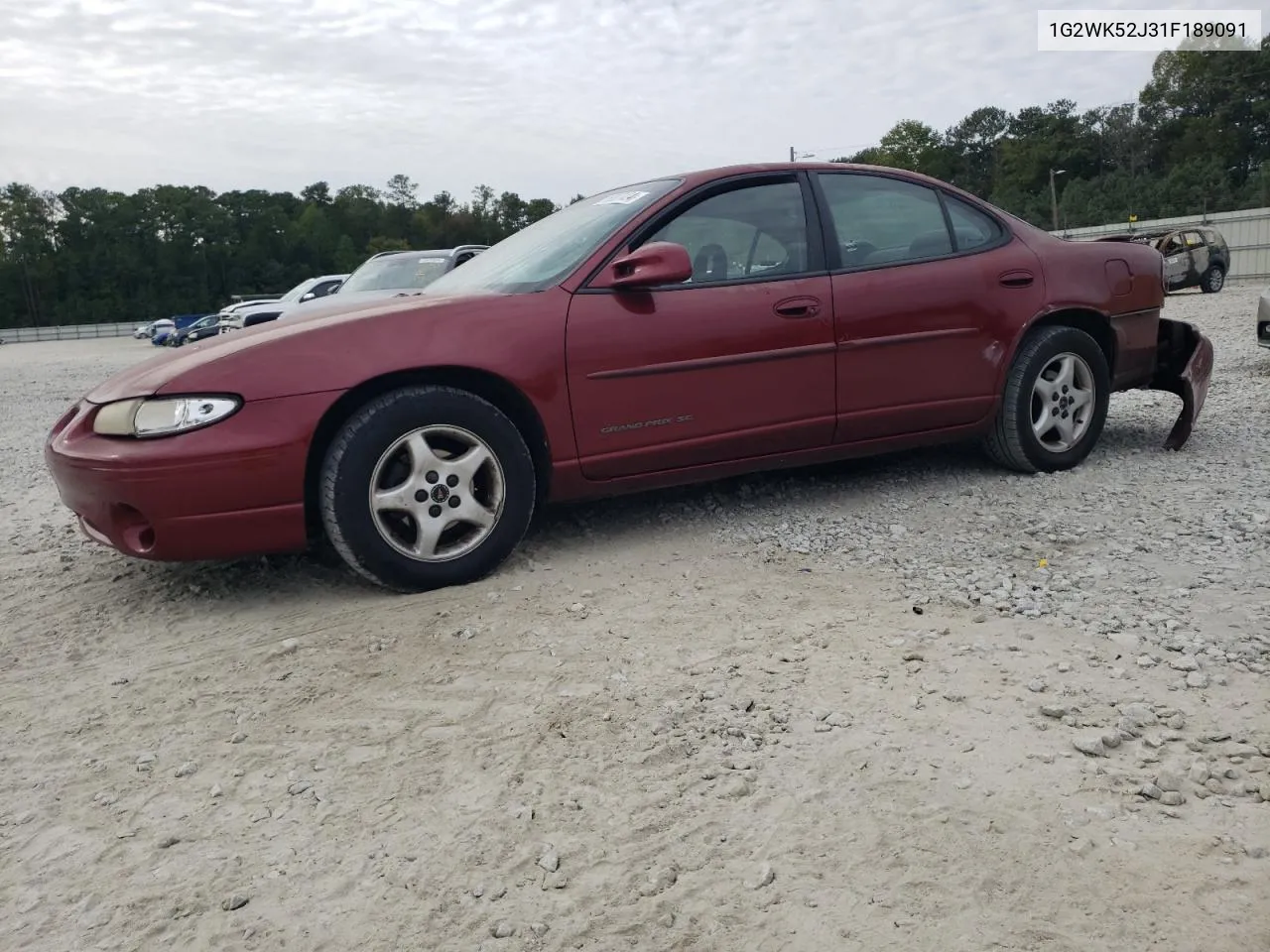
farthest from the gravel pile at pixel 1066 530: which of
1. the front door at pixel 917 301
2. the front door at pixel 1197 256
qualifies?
the front door at pixel 1197 256

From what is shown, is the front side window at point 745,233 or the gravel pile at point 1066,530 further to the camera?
the front side window at point 745,233

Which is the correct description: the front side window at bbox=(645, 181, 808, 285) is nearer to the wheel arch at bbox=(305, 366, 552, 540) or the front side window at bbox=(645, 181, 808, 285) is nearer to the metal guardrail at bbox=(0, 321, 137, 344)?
the wheel arch at bbox=(305, 366, 552, 540)

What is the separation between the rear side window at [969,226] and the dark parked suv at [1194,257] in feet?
58.8

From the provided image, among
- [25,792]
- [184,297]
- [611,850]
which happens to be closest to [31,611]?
[25,792]

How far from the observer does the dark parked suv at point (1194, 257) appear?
66.9 ft

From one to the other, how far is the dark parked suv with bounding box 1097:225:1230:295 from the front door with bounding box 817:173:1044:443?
18070 millimetres

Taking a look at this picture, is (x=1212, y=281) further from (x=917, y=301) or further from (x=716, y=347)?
(x=716, y=347)

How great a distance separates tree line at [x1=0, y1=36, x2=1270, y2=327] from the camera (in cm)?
6062

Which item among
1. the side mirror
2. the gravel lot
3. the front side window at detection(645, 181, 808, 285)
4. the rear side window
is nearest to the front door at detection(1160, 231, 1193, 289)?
the rear side window

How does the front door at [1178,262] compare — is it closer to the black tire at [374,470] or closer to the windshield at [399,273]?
the windshield at [399,273]

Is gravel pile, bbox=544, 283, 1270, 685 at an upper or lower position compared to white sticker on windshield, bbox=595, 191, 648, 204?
lower

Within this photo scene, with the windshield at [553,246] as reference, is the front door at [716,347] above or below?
below

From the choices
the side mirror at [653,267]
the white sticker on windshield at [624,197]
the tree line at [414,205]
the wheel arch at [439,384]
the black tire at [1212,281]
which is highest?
A: the tree line at [414,205]

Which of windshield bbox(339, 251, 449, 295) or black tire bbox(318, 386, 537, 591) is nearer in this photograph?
black tire bbox(318, 386, 537, 591)
